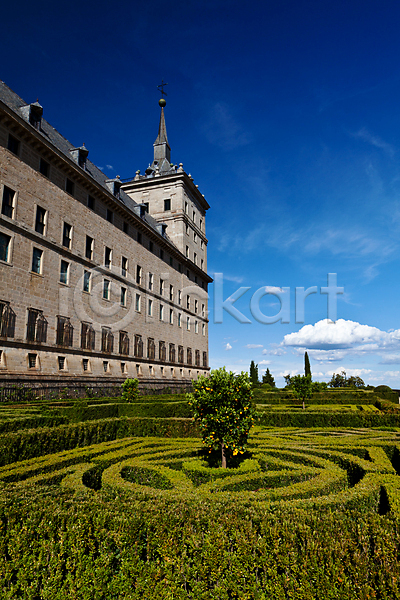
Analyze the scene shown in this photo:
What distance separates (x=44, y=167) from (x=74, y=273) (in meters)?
7.63

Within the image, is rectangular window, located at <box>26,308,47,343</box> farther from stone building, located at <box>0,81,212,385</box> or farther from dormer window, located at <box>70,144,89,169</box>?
dormer window, located at <box>70,144,89,169</box>

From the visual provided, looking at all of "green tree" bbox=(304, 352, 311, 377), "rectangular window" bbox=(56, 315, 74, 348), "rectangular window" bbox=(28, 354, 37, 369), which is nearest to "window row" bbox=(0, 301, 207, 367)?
"rectangular window" bbox=(56, 315, 74, 348)

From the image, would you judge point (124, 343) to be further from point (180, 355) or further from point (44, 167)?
point (44, 167)

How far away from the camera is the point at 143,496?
5551mm

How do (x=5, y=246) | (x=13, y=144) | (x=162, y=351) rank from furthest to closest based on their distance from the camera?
1. (x=162, y=351)
2. (x=13, y=144)
3. (x=5, y=246)

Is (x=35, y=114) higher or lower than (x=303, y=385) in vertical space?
higher

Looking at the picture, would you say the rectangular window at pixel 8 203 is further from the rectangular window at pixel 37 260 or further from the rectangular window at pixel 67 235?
the rectangular window at pixel 67 235

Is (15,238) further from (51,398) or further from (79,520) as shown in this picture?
(79,520)

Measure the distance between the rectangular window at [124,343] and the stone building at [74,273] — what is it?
0.10m

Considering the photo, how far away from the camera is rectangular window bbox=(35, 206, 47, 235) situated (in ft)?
79.8

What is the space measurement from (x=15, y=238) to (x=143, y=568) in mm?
21881

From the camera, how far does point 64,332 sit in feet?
84.8

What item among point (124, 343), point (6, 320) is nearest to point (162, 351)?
point (124, 343)

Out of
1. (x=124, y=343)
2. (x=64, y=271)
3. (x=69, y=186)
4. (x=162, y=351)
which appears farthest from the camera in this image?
(x=162, y=351)
